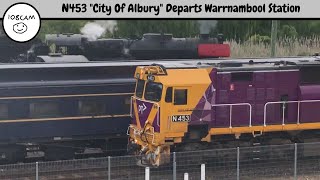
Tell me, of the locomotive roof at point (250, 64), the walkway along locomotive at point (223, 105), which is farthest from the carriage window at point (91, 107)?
the locomotive roof at point (250, 64)

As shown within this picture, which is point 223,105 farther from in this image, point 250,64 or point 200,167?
point 200,167

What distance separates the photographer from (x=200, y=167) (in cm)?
1761

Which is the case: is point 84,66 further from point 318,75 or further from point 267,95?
point 318,75

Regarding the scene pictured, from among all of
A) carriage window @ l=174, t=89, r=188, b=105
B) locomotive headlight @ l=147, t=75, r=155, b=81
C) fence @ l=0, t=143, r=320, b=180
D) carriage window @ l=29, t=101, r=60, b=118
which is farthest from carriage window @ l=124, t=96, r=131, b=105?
carriage window @ l=174, t=89, r=188, b=105

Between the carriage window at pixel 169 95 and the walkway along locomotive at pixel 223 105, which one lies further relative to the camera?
the walkway along locomotive at pixel 223 105

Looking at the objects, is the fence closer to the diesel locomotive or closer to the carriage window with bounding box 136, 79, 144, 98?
Answer: the diesel locomotive

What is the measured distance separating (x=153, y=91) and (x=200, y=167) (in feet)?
8.79

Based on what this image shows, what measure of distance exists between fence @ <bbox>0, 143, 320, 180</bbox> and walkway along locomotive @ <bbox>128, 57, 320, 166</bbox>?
2.04ft

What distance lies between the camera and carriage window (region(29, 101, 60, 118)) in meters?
19.2

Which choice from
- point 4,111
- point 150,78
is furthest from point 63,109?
point 150,78

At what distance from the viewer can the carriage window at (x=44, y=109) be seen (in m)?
19.2

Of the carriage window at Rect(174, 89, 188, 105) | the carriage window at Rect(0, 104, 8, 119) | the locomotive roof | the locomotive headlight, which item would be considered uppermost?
the locomotive roof

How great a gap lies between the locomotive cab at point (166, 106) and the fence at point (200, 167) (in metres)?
0.53

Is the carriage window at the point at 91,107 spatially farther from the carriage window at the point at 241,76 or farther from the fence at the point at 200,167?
the carriage window at the point at 241,76
